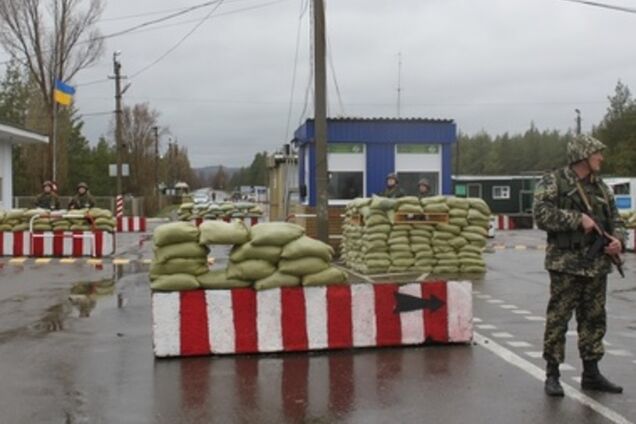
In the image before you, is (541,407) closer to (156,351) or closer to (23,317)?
(156,351)

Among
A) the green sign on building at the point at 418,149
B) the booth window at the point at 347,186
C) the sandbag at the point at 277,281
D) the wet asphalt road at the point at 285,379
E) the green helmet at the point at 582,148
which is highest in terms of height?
the green sign on building at the point at 418,149

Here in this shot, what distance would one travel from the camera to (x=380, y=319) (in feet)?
26.1

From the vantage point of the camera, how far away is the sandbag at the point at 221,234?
7.99 m

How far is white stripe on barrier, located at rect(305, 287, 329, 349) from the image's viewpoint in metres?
7.82

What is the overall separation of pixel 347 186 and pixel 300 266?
11.8m

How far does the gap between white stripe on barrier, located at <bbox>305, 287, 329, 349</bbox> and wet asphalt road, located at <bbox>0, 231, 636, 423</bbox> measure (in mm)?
158

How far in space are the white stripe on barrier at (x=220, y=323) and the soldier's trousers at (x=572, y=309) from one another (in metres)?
2.89

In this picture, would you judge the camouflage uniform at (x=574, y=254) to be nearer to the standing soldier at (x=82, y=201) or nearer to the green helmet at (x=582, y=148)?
the green helmet at (x=582, y=148)

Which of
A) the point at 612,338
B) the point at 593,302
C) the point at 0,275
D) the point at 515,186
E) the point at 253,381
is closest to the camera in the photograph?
the point at 593,302

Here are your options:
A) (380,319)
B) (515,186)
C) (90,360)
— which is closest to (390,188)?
(380,319)

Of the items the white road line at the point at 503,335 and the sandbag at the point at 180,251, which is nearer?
the sandbag at the point at 180,251

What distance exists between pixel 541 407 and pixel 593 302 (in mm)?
974

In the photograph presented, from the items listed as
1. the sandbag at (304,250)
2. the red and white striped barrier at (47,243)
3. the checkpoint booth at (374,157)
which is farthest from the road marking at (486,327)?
the red and white striped barrier at (47,243)

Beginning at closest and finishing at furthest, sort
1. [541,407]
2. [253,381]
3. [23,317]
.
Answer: [541,407] → [253,381] → [23,317]
